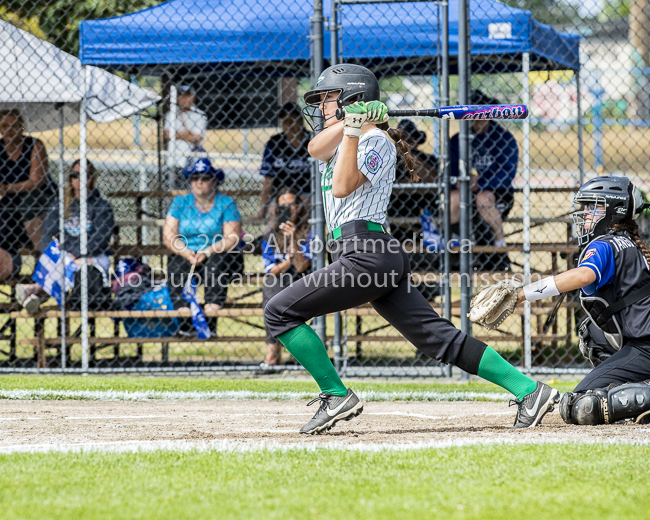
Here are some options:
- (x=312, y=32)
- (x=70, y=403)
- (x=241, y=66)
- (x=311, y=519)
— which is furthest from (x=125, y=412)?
(x=241, y=66)

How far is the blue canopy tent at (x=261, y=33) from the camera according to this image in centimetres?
741

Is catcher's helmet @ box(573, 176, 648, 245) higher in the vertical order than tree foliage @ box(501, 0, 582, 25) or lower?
lower

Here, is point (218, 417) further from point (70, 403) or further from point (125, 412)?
point (70, 403)

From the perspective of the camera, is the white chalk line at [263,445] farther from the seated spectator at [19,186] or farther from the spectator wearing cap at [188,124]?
the spectator wearing cap at [188,124]

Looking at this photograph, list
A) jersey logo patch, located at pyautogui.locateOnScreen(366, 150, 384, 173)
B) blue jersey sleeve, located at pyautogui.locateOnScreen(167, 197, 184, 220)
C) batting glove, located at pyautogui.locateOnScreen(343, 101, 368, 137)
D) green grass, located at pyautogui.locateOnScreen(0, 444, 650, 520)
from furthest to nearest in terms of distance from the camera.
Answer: blue jersey sleeve, located at pyautogui.locateOnScreen(167, 197, 184, 220) < jersey logo patch, located at pyautogui.locateOnScreen(366, 150, 384, 173) < batting glove, located at pyautogui.locateOnScreen(343, 101, 368, 137) < green grass, located at pyautogui.locateOnScreen(0, 444, 650, 520)

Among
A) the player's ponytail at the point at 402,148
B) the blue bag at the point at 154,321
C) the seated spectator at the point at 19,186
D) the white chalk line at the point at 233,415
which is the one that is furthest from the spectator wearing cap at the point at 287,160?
the player's ponytail at the point at 402,148

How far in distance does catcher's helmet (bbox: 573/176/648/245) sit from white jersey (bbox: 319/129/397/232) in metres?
1.21

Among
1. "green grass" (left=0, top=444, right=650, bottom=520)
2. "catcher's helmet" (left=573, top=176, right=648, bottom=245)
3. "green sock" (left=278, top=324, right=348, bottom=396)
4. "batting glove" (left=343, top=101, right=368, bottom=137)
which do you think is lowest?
"green grass" (left=0, top=444, right=650, bottom=520)

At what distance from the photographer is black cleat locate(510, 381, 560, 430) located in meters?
4.29

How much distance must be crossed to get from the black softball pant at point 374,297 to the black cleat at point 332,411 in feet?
1.40

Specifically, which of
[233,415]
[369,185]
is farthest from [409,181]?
[369,185]

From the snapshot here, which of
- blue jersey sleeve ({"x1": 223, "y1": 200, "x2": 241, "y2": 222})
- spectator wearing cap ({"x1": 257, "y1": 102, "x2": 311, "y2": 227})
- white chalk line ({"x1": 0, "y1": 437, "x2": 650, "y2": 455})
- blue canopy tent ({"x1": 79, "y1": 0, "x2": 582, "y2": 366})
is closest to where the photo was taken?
white chalk line ({"x1": 0, "y1": 437, "x2": 650, "y2": 455})

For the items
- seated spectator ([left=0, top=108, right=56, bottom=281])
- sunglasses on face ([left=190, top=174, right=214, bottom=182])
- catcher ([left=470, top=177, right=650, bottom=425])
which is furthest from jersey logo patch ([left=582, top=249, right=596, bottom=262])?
seated spectator ([left=0, top=108, right=56, bottom=281])

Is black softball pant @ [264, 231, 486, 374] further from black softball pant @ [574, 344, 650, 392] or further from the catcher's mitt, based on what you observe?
black softball pant @ [574, 344, 650, 392]
